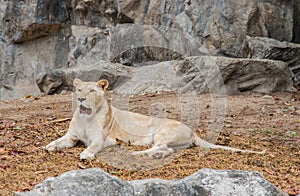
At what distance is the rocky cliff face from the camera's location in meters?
14.6

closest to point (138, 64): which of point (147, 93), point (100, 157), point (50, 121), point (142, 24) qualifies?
point (142, 24)

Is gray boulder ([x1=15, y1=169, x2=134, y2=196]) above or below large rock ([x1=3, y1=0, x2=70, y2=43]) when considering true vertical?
above

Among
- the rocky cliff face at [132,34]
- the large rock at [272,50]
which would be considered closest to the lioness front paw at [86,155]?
the rocky cliff face at [132,34]

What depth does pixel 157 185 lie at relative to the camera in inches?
178

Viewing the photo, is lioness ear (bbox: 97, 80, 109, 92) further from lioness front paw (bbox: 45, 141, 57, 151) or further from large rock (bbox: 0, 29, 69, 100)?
large rock (bbox: 0, 29, 69, 100)

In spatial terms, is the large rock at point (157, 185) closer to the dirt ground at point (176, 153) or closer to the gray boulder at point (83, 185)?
the gray boulder at point (83, 185)

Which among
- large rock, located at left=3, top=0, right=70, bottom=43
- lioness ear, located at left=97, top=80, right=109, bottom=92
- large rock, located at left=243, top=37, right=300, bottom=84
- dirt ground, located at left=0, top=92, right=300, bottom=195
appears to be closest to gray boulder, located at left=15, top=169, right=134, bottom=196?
→ dirt ground, located at left=0, top=92, right=300, bottom=195

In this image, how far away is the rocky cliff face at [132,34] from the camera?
14.6 m

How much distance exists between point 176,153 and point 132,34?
9486 mm

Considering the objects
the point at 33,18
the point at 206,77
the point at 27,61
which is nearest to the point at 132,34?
the point at 33,18

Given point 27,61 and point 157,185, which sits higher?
point 157,185

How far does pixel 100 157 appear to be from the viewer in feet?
22.8

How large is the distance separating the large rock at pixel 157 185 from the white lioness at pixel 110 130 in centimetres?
251

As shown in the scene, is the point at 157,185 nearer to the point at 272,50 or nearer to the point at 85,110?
the point at 85,110
